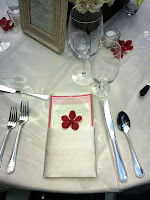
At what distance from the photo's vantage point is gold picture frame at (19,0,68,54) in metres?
0.81

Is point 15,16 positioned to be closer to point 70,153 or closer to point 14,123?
point 14,123

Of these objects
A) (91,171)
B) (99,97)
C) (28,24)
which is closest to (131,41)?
(99,97)

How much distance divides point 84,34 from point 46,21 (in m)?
0.19

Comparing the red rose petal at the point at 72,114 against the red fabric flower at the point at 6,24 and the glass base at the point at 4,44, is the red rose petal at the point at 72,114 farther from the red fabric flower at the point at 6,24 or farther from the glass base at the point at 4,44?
the red fabric flower at the point at 6,24

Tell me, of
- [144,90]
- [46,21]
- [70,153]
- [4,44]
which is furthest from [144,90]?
[4,44]

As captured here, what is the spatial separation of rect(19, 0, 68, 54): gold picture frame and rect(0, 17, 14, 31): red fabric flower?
0.25 feet

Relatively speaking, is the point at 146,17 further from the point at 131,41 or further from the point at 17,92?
the point at 17,92

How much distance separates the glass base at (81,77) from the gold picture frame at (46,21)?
0.13m

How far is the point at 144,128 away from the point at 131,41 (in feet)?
1.49

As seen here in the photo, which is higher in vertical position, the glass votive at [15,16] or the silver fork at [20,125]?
the glass votive at [15,16]

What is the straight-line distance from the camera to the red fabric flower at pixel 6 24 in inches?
39.6

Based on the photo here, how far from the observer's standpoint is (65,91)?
0.82m

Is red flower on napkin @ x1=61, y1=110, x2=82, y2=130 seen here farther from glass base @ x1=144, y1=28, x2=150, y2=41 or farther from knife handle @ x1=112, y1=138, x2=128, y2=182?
glass base @ x1=144, y1=28, x2=150, y2=41

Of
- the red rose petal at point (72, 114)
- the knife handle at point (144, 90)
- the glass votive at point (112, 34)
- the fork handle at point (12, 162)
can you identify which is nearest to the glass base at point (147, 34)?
the glass votive at point (112, 34)
